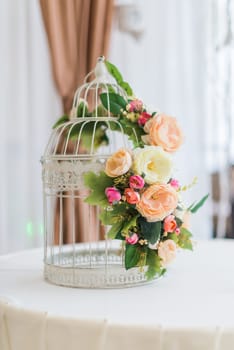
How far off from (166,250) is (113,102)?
41cm

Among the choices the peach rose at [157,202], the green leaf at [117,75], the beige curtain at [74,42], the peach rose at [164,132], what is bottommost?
the peach rose at [157,202]

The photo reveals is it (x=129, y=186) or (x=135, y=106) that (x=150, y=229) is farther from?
(x=135, y=106)

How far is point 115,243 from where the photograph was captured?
2.00 m

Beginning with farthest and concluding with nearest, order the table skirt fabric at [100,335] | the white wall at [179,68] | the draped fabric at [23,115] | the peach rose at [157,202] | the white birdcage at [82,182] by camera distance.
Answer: the white wall at [179,68] < the draped fabric at [23,115] < the white birdcage at [82,182] < the peach rose at [157,202] < the table skirt fabric at [100,335]

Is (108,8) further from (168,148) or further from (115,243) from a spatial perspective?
(168,148)

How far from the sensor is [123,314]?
1141 millimetres

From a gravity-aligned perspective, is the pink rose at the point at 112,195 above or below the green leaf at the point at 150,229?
above

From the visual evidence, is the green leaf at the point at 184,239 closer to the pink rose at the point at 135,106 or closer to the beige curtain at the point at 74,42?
the pink rose at the point at 135,106

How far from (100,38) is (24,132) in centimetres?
61

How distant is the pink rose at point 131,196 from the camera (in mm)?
1275

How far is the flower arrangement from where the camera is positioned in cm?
129

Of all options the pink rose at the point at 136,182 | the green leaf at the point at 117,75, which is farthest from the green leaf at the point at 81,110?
the pink rose at the point at 136,182

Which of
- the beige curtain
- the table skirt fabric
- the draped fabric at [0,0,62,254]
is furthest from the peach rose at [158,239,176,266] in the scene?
the draped fabric at [0,0,62,254]

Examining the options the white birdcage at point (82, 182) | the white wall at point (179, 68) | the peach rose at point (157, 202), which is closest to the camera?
the peach rose at point (157, 202)
